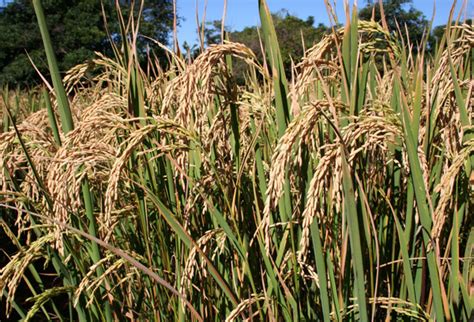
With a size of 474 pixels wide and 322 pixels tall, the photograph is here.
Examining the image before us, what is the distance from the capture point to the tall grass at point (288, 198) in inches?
50.5

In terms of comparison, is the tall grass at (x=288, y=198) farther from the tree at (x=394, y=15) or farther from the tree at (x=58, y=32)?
the tree at (x=58, y=32)

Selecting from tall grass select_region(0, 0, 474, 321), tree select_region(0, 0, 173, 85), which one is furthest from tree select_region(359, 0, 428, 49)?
tree select_region(0, 0, 173, 85)

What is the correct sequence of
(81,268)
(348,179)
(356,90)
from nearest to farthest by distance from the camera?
1. (348,179)
2. (356,90)
3. (81,268)

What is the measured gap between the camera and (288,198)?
4.74ft

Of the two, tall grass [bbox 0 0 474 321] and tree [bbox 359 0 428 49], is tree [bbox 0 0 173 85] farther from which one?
tall grass [bbox 0 0 474 321]

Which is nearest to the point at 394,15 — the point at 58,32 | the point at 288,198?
the point at 288,198

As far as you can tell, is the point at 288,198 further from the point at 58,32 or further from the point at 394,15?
the point at 58,32

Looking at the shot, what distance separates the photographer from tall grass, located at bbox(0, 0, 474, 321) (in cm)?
128

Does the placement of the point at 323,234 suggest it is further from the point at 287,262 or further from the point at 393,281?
the point at 393,281

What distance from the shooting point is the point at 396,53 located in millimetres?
1514

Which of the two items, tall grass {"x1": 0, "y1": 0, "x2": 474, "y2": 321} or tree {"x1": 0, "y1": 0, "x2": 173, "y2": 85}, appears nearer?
tall grass {"x1": 0, "y1": 0, "x2": 474, "y2": 321}

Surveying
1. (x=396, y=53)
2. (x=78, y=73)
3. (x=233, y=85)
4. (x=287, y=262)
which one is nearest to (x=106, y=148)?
(x=78, y=73)

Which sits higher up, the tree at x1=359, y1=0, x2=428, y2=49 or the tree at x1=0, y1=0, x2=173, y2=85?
the tree at x1=0, y1=0, x2=173, y2=85

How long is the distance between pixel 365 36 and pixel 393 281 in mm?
791
